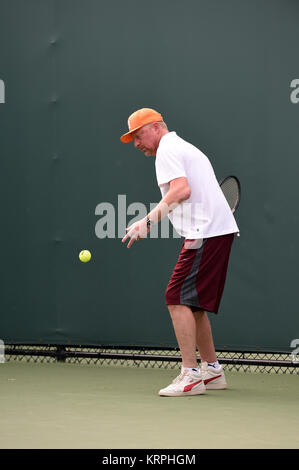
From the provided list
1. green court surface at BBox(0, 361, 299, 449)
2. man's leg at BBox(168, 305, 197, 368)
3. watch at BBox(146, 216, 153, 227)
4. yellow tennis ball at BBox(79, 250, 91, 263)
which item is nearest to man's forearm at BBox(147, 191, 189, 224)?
watch at BBox(146, 216, 153, 227)

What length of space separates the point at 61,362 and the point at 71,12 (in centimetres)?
223

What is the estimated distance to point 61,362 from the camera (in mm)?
5734

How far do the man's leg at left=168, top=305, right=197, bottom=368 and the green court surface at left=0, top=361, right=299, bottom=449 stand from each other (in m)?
0.19

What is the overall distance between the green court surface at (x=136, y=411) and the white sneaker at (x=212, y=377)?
0.19 ft

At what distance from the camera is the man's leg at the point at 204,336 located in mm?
4457

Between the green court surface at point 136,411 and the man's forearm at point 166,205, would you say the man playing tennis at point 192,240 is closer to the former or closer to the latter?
the man's forearm at point 166,205

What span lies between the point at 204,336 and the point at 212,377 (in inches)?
8.8

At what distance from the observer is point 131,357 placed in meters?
5.48

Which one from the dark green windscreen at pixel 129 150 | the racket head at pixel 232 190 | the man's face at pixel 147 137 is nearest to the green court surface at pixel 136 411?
the dark green windscreen at pixel 129 150

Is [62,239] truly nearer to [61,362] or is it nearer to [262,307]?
[61,362]

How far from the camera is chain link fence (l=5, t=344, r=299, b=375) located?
207 inches

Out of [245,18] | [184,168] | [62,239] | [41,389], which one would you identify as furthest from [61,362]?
[245,18]

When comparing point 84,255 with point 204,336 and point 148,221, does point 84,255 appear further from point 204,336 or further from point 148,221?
point 148,221

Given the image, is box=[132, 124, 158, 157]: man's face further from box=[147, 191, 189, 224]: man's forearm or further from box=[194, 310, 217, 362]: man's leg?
box=[194, 310, 217, 362]: man's leg
